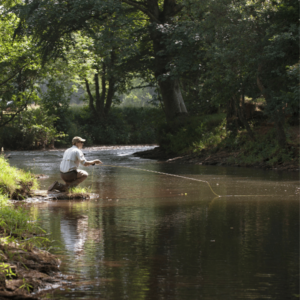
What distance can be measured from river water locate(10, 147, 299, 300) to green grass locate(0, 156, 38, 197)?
2.90 ft

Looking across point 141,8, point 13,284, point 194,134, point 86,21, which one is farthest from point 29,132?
point 13,284

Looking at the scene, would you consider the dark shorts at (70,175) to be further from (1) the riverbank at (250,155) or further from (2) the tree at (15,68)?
(2) the tree at (15,68)

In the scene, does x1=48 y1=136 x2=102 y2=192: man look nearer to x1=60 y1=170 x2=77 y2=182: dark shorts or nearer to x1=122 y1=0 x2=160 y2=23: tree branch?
x1=60 y1=170 x2=77 y2=182: dark shorts

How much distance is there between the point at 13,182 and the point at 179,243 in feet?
16.8

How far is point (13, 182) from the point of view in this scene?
10773 mm

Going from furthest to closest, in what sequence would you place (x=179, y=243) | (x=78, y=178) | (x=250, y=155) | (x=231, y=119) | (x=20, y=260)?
(x=231, y=119) < (x=250, y=155) < (x=78, y=178) < (x=179, y=243) < (x=20, y=260)

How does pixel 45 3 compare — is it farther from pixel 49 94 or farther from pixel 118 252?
pixel 118 252

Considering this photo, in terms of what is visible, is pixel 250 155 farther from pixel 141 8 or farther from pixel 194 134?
pixel 141 8

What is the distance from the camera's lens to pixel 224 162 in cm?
2194

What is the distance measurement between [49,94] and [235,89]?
842 inches

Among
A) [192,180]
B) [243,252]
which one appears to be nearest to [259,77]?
[192,180]

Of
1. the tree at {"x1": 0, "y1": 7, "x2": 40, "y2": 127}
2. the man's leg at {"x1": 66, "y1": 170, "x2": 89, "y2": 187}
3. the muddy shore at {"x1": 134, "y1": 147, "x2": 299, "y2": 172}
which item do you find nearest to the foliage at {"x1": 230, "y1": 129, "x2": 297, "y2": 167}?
the muddy shore at {"x1": 134, "y1": 147, "x2": 299, "y2": 172}

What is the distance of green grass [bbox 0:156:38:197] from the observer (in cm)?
1060

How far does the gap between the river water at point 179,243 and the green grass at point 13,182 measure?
0.88 metres
